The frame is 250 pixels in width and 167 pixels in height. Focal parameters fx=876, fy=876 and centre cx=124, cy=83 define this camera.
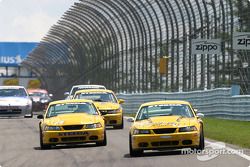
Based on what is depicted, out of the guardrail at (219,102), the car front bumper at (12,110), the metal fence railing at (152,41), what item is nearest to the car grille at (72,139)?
the guardrail at (219,102)

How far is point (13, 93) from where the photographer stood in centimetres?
3362

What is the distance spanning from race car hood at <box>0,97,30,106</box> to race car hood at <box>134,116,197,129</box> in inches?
701

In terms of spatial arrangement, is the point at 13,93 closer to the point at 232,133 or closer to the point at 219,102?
the point at 219,102

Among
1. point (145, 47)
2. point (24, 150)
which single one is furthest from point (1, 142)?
point (145, 47)

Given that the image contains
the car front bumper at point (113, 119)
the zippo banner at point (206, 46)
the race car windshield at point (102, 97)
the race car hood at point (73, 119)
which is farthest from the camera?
the zippo banner at point (206, 46)

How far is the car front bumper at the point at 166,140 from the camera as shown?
14.5 metres

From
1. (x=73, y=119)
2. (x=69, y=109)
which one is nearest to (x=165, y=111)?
(x=73, y=119)

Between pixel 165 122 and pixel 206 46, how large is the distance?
16.7 meters

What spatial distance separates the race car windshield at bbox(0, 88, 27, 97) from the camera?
109ft

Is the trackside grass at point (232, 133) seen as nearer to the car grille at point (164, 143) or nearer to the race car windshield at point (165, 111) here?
the race car windshield at point (165, 111)

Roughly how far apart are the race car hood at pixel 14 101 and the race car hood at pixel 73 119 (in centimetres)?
1506

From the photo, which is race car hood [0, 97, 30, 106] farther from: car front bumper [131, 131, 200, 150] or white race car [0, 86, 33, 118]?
car front bumper [131, 131, 200, 150]

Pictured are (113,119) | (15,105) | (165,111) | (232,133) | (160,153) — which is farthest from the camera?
(15,105)

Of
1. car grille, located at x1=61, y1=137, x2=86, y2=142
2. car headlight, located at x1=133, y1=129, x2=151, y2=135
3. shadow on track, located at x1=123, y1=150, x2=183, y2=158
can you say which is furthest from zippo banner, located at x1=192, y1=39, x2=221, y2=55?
car headlight, located at x1=133, y1=129, x2=151, y2=135
